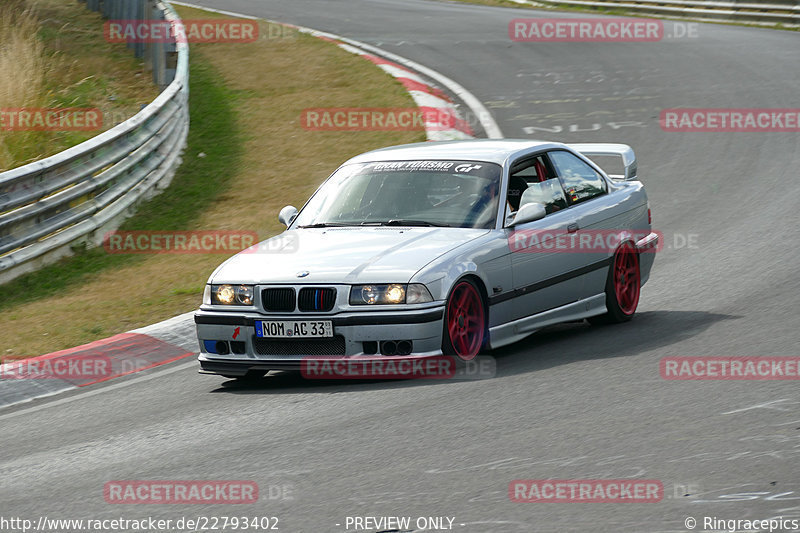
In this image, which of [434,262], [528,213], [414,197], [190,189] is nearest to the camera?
[434,262]

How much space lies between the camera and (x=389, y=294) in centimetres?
748

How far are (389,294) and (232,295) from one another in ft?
3.45

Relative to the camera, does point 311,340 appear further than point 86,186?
No

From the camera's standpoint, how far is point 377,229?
832 centimetres

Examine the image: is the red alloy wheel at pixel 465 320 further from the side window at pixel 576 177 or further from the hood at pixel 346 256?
the side window at pixel 576 177

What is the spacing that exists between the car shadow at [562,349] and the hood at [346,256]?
683 mm

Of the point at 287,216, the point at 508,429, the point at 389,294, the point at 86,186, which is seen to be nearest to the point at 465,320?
the point at 389,294

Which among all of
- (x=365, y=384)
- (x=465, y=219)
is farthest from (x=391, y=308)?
(x=465, y=219)

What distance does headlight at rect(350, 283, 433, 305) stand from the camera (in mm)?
7453

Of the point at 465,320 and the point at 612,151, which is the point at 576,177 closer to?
the point at 612,151

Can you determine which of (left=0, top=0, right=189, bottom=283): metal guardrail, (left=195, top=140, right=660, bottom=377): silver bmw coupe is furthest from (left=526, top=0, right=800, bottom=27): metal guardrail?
(left=195, top=140, right=660, bottom=377): silver bmw coupe

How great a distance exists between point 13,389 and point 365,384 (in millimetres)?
2501

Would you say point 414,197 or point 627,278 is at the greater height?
point 414,197

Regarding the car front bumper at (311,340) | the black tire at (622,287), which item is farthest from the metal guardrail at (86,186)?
the black tire at (622,287)
